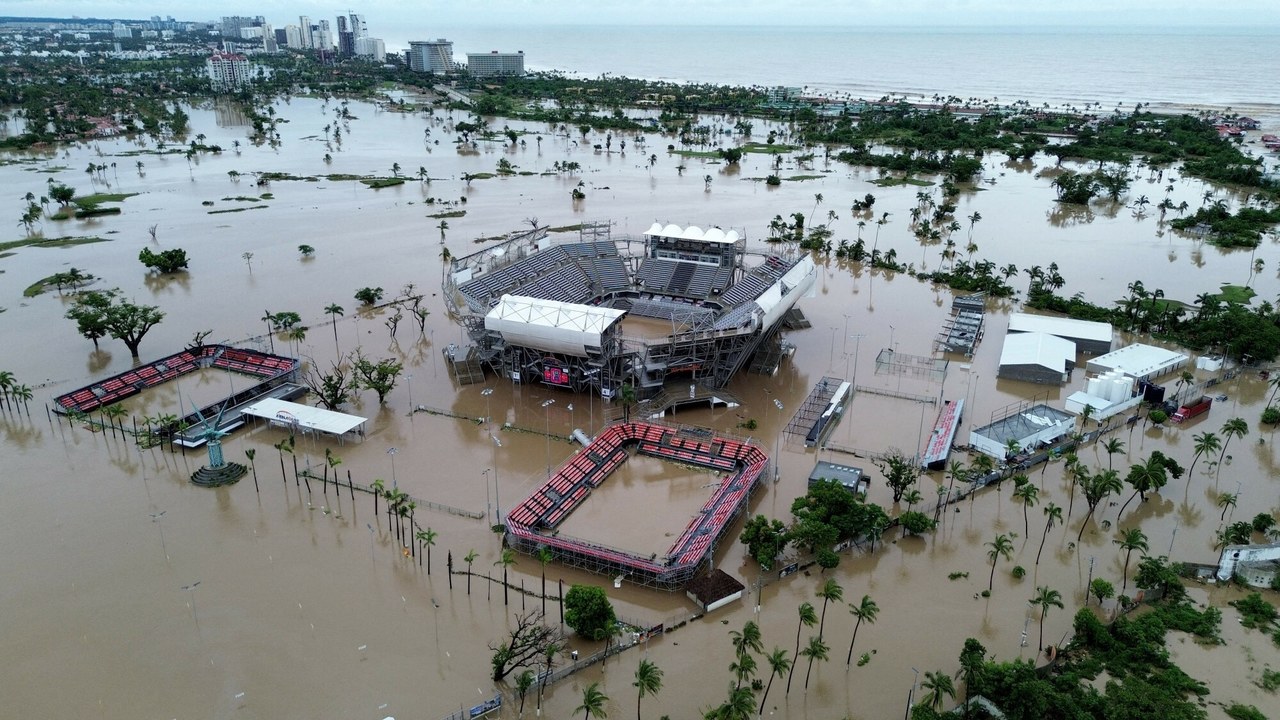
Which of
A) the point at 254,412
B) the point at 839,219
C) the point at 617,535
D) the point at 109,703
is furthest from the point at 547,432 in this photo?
the point at 839,219

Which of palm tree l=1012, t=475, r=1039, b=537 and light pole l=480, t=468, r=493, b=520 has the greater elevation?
palm tree l=1012, t=475, r=1039, b=537

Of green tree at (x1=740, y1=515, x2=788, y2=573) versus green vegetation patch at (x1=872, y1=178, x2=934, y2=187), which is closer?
green tree at (x1=740, y1=515, x2=788, y2=573)

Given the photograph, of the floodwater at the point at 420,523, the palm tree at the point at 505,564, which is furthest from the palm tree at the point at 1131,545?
the palm tree at the point at 505,564

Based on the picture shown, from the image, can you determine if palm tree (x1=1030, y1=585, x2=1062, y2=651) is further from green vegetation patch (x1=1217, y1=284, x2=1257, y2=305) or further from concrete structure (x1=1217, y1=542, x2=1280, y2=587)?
green vegetation patch (x1=1217, y1=284, x2=1257, y2=305)

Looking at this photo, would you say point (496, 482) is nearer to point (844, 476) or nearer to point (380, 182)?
point (844, 476)

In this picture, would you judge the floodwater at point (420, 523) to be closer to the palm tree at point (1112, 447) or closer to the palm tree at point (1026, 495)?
the palm tree at point (1026, 495)

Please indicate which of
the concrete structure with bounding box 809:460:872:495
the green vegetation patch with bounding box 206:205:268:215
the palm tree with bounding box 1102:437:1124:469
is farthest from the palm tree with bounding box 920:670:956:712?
the green vegetation patch with bounding box 206:205:268:215
